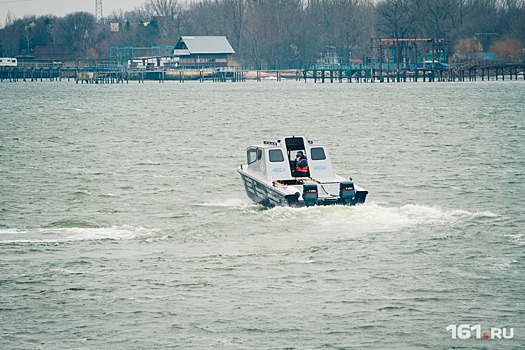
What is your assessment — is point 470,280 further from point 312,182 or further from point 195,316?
point 312,182

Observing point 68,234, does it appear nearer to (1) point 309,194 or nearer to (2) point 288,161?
(1) point 309,194

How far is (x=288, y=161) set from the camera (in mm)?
39156

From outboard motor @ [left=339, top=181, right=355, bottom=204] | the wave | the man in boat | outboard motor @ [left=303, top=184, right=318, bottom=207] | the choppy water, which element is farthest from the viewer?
the man in boat

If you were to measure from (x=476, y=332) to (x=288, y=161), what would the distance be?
16.7 meters

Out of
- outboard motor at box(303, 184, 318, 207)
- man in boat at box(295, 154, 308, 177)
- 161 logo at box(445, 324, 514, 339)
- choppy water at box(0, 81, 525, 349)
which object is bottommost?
161 logo at box(445, 324, 514, 339)

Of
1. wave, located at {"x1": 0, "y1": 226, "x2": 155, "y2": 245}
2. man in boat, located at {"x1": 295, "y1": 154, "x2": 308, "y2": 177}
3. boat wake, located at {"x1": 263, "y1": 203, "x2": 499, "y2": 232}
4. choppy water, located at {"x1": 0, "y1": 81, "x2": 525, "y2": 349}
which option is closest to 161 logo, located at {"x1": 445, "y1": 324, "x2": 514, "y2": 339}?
choppy water, located at {"x1": 0, "y1": 81, "x2": 525, "y2": 349}

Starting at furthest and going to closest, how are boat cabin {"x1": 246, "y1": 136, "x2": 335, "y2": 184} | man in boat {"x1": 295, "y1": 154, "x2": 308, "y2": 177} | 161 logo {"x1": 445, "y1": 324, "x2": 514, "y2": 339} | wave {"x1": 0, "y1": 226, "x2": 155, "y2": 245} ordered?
man in boat {"x1": 295, "y1": 154, "x2": 308, "y2": 177} < boat cabin {"x1": 246, "y1": 136, "x2": 335, "y2": 184} < wave {"x1": 0, "y1": 226, "x2": 155, "y2": 245} < 161 logo {"x1": 445, "y1": 324, "x2": 514, "y2": 339}

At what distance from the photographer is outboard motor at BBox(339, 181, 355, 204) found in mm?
35438

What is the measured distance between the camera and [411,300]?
26.0 metres

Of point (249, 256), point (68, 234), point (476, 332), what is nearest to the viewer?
point (476, 332)

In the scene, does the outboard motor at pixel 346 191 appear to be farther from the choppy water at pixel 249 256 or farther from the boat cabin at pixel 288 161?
the boat cabin at pixel 288 161

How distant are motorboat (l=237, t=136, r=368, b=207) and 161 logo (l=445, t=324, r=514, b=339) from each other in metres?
12.1

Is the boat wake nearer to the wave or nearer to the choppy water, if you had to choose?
the choppy water

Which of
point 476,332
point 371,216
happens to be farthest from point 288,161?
point 476,332
